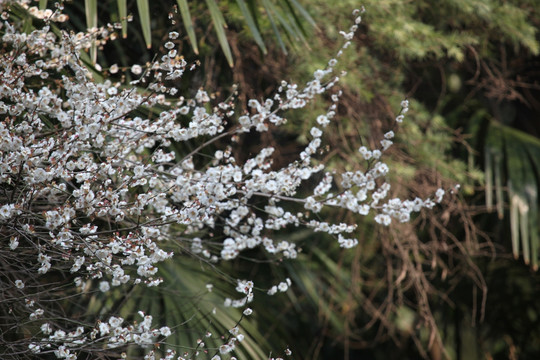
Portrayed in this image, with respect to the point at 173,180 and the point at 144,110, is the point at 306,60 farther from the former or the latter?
the point at 173,180

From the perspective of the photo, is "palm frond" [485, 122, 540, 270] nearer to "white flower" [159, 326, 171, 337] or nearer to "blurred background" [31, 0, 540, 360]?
"blurred background" [31, 0, 540, 360]

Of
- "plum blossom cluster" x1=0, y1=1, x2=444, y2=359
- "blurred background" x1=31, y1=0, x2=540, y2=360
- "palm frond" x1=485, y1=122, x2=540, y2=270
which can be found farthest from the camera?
"palm frond" x1=485, y1=122, x2=540, y2=270

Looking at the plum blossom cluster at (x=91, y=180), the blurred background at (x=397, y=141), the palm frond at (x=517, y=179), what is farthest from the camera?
the palm frond at (x=517, y=179)

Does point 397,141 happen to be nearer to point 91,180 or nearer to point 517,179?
point 517,179

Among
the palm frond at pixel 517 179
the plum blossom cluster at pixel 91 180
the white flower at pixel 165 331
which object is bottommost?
the palm frond at pixel 517 179

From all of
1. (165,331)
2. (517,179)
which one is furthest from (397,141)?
(165,331)

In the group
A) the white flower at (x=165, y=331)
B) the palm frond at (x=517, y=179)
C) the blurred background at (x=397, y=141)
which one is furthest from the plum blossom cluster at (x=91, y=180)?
the palm frond at (x=517, y=179)

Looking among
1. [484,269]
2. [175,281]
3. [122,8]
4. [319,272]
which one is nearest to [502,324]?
[484,269]

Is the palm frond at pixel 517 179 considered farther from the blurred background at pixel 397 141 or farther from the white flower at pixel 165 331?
the white flower at pixel 165 331

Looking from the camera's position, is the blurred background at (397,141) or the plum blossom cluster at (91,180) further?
the blurred background at (397,141)

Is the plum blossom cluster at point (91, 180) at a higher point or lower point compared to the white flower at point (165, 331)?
higher

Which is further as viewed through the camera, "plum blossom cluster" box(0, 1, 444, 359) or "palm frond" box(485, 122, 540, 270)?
"palm frond" box(485, 122, 540, 270)

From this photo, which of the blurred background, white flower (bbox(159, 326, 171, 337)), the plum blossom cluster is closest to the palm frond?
the blurred background

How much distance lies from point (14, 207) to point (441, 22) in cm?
225
